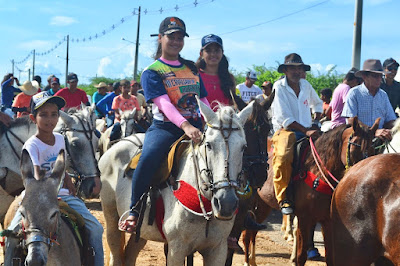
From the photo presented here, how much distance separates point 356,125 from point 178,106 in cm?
236

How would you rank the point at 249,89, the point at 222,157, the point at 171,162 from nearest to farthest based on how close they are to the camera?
the point at 222,157, the point at 171,162, the point at 249,89

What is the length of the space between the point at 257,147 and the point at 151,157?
1.31 metres

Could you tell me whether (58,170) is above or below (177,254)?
above

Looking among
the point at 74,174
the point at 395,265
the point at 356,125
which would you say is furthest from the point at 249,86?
the point at 395,265

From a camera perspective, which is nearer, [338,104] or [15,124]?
[15,124]

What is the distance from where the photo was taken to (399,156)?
15.9 feet

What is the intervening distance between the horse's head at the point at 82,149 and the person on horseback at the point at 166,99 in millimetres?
540

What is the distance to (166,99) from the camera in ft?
16.8

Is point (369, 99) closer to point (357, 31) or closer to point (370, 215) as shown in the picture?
point (370, 215)

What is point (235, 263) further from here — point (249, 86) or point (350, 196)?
point (249, 86)

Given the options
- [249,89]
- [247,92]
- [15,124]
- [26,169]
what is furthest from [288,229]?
[26,169]

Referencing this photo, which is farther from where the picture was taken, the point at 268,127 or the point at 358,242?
the point at 268,127

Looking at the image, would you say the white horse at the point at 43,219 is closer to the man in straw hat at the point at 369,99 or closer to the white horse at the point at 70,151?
the white horse at the point at 70,151

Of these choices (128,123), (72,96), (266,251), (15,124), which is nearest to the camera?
(15,124)
